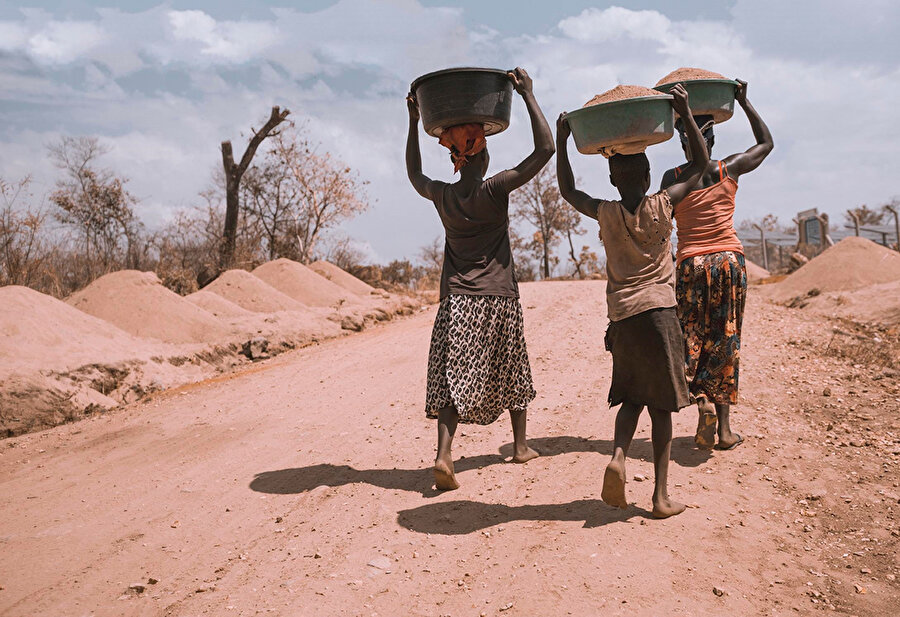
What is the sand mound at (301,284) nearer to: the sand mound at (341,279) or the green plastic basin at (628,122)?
the sand mound at (341,279)

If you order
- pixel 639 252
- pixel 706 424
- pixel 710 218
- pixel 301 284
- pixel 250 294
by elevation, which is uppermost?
pixel 710 218

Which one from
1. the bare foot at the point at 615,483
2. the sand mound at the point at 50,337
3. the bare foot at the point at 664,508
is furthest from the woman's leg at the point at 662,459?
the sand mound at the point at 50,337

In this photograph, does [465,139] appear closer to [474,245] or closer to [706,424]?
[474,245]

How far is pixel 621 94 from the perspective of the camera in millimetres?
3119

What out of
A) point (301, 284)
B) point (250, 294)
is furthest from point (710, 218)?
point (301, 284)

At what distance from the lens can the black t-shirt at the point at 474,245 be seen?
379 centimetres

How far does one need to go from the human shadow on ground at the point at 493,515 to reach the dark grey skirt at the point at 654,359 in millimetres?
543

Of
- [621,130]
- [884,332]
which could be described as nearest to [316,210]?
[884,332]

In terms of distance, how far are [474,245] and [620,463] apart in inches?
53.3

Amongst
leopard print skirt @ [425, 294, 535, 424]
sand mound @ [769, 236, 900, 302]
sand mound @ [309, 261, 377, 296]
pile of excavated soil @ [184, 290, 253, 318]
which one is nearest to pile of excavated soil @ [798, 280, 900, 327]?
sand mound @ [769, 236, 900, 302]

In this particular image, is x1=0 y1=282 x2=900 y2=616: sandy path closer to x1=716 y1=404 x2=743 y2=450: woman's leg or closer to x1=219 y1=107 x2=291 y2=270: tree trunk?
x1=716 y1=404 x2=743 y2=450: woman's leg

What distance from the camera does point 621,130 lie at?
3078 millimetres

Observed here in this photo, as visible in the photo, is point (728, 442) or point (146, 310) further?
point (146, 310)

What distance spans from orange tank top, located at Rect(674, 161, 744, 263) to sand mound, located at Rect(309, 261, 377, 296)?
12.9m
